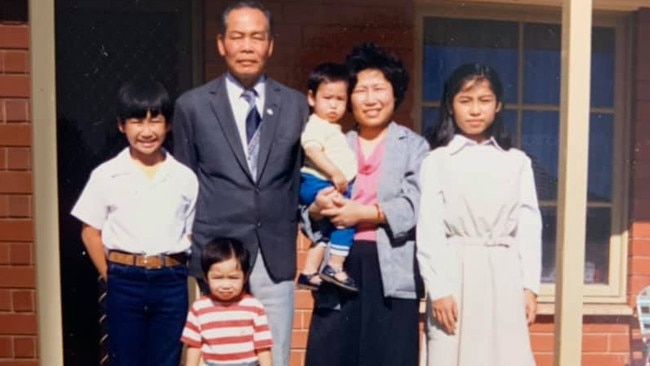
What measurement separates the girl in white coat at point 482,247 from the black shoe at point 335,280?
301mm

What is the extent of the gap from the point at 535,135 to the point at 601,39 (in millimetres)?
716

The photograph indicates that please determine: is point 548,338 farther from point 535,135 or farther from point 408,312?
point 408,312

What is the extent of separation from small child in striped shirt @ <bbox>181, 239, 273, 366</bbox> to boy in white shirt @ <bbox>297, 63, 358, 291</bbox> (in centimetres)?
30

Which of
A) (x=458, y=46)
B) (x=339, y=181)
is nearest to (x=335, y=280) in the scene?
(x=339, y=181)

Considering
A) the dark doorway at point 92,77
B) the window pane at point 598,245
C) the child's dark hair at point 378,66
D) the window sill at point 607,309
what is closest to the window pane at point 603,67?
the window pane at point 598,245

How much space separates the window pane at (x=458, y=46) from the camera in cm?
500

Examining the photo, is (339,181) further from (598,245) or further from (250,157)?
(598,245)

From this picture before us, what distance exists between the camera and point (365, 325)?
333 cm

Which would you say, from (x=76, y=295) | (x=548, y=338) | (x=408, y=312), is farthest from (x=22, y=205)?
(x=548, y=338)

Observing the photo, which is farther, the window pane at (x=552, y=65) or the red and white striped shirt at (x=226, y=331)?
the window pane at (x=552, y=65)

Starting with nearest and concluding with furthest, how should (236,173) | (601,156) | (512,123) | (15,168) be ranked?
(236,173) → (15,168) → (512,123) → (601,156)

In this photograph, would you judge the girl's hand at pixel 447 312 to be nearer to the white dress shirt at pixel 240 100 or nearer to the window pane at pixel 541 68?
the white dress shirt at pixel 240 100

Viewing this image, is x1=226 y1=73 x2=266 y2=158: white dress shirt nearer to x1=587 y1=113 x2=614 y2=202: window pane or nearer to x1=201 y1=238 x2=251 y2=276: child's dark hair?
x1=201 y1=238 x2=251 y2=276: child's dark hair

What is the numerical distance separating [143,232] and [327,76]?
37.1 inches
